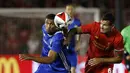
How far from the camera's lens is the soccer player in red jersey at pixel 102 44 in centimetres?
1042

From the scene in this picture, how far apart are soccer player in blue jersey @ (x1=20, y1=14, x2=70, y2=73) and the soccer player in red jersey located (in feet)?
0.93

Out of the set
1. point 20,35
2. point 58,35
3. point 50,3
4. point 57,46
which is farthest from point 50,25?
point 50,3

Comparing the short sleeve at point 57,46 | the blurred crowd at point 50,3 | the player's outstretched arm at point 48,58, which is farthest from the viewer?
the blurred crowd at point 50,3

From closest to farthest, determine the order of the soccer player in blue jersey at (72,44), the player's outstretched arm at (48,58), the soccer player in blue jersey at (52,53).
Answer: the player's outstretched arm at (48,58), the soccer player in blue jersey at (52,53), the soccer player in blue jersey at (72,44)

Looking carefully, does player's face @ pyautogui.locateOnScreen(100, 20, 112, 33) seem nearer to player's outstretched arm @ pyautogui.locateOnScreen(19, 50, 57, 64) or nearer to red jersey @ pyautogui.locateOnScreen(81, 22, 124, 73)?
red jersey @ pyautogui.locateOnScreen(81, 22, 124, 73)

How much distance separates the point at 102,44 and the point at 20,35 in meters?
8.85

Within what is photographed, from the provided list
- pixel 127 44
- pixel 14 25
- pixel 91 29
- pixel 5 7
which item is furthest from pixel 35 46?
pixel 91 29

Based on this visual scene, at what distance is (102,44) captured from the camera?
10586 millimetres

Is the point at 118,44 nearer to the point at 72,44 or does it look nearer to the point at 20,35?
the point at 72,44

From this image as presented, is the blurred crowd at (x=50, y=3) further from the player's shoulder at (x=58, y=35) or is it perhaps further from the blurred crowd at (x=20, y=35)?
the player's shoulder at (x=58, y=35)

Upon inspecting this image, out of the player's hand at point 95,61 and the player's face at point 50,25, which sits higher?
the player's face at point 50,25

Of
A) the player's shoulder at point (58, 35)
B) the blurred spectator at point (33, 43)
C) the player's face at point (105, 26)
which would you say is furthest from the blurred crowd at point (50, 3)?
the player's shoulder at point (58, 35)

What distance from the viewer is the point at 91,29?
414 inches

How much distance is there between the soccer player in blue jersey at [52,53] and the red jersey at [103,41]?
0.50 m
